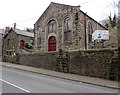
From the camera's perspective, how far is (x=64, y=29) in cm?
2136

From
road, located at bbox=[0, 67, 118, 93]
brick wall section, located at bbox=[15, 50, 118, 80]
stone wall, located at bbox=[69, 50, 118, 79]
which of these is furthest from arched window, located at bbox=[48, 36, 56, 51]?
road, located at bbox=[0, 67, 118, 93]

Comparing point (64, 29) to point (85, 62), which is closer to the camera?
point (85, 62)

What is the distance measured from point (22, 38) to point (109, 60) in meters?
28.0

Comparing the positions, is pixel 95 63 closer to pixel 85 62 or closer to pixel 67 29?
pixel 85 62

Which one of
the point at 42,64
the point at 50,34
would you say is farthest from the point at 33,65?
the point at 50,34

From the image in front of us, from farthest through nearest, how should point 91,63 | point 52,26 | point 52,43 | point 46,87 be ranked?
point 52,26
point 52,43
point 91,63
point 46,87

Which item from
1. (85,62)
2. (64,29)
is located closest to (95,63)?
(85,62)

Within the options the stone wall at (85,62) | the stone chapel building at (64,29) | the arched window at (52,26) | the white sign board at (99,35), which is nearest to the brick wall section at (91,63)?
the stone wall at (85,62)

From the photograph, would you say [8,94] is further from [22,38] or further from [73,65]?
[22,38]

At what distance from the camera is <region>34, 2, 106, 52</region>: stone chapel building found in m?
19.5

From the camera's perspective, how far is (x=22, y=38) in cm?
3491

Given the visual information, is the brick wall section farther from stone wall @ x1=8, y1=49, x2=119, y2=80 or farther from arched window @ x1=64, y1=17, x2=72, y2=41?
arched window @ x1=64, y1=17, x2=72, y2=41

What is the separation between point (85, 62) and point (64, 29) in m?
9.55

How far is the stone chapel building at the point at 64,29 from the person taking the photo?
1953 cm
